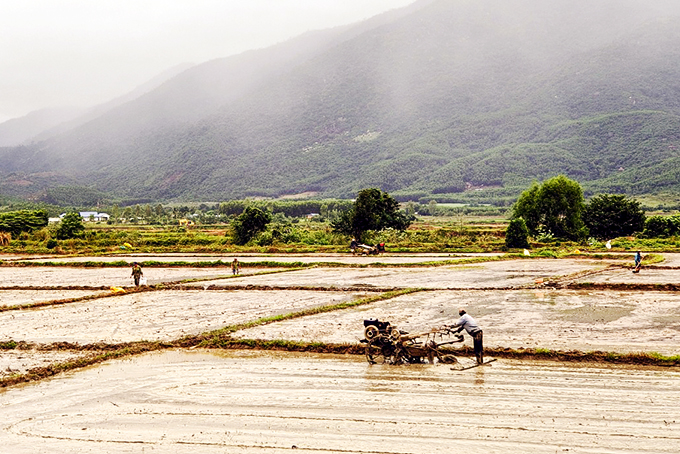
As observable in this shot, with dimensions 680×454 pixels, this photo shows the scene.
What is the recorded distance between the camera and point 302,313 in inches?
859

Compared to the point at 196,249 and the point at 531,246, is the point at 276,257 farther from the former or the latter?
the point at 531,246

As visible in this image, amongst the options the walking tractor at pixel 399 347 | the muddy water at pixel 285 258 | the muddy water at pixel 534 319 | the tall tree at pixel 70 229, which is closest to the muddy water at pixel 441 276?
the muddy water at pixel 534 319

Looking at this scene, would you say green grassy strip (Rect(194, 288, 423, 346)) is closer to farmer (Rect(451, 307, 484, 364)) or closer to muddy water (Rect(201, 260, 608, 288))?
muddy water (Rect(201, 260, 608, 288))

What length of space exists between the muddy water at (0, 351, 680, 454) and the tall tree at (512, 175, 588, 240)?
170 ft

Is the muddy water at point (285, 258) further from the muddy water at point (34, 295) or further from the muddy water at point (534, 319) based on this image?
the muddy water at point (534, 319)

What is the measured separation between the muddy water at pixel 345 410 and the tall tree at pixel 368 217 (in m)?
48.1

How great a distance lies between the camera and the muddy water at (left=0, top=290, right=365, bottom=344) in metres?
19.1

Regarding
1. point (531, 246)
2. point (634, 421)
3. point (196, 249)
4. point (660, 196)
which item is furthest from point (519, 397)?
point (660, 196)

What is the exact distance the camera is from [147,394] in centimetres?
1281

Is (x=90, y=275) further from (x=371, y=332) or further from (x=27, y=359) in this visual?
(x=371, y=332)

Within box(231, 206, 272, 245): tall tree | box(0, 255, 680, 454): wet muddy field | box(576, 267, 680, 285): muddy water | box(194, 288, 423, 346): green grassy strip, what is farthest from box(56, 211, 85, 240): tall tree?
box(576, 267, 680, 285): muddy water

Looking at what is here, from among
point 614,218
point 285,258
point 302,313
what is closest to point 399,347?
point 302,313

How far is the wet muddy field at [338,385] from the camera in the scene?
33.3 ft

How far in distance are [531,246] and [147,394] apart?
46.2 m
